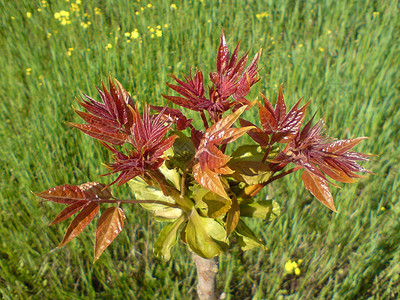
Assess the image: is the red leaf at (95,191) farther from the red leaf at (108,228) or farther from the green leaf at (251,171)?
the green leaf at (251,171)

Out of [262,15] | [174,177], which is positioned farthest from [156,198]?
[262,15]

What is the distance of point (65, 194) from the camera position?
21.8 inches

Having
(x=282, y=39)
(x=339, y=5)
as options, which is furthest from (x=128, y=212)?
(x=339, y=5)

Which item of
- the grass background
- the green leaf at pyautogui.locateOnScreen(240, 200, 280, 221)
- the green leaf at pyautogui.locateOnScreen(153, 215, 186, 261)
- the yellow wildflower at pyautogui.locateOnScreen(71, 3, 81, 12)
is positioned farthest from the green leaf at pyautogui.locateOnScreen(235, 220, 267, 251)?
the yellow wildflower at pyautogui.locateOnScreen(71, 3, 81, 12)

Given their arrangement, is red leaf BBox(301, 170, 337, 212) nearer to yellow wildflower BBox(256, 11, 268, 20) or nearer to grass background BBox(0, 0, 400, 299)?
grass background BBox(0, 0, 400, 299)

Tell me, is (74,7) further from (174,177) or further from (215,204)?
(215,204)

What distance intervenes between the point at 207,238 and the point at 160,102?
126 cm

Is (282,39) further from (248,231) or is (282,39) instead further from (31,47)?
(248,231)

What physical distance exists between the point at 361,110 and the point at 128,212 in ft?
4.44

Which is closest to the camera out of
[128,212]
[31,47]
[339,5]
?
[128,212]

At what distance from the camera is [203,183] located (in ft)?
1.67

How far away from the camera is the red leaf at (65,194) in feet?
1.77

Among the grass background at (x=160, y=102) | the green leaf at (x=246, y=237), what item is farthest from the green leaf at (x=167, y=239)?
the grass background at (x=160, y=102)

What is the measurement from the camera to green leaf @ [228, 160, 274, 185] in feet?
1.99
